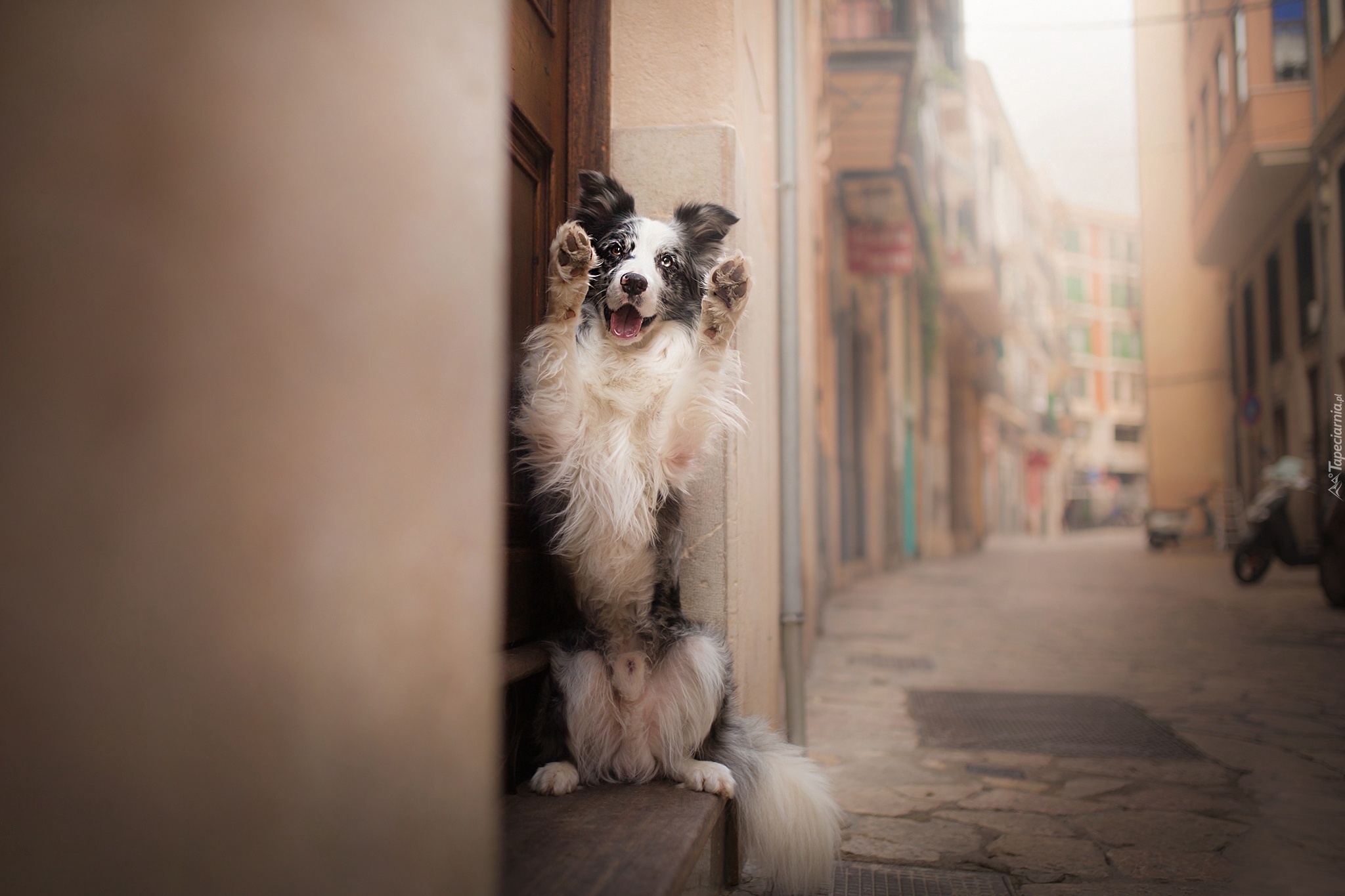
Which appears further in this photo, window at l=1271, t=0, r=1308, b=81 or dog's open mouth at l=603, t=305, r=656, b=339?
window at l=1271, t=0, r=1308, b=81

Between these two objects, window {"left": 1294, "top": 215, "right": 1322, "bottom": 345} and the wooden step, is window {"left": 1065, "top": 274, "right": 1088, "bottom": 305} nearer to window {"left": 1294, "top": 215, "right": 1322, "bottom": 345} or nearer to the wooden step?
window {"left": 1294, "top": 215, "right": 1322, "bottom": 345}

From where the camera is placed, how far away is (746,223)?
2566 millimetres

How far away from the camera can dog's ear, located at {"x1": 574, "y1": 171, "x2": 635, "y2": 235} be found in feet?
6.89

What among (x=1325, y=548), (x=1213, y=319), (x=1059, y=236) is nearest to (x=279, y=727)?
(x=1325, y=548)

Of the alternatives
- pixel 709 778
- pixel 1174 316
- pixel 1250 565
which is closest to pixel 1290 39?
pixel 1250 565

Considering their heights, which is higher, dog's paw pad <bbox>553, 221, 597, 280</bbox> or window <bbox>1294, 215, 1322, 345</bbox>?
window <bbox>1294, 215, 1322, 345</bbox>

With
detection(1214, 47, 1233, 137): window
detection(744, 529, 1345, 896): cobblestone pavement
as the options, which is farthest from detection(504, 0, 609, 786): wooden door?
detection(1214, 47, 1233, 137): window

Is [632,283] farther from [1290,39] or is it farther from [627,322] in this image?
[1290,39]

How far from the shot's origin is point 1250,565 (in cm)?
966

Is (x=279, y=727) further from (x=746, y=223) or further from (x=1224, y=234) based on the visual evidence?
(x=1224, y=234)

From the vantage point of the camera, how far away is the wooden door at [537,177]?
2107 mm

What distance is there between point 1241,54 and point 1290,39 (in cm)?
284

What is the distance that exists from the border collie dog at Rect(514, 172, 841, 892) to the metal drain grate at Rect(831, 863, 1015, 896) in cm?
23

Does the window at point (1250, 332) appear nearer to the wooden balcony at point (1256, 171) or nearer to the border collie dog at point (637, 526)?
the wooden balcony at point (1256, 171)
